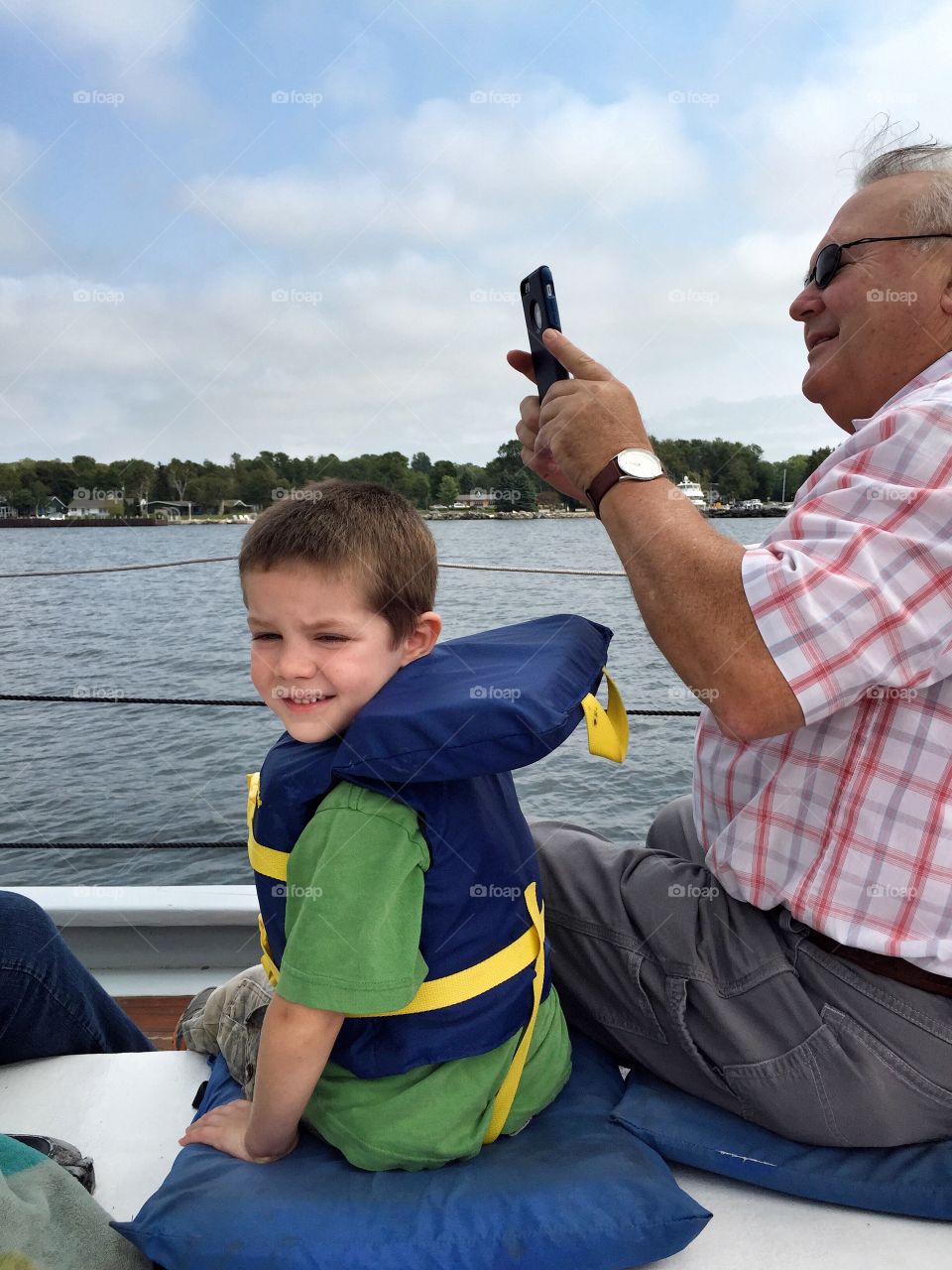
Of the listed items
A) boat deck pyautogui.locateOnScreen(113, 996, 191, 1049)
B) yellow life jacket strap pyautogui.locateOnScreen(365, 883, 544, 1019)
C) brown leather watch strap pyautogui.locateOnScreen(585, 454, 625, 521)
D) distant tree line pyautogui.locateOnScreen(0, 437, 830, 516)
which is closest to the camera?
yellow life jacket strap pyautogui.locateOnScreen(365, 883, 544, 1019)

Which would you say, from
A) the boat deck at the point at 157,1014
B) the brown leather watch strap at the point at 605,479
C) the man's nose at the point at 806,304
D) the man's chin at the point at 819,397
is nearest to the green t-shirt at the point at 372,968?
the brown leather watch strap at the point at 605,479

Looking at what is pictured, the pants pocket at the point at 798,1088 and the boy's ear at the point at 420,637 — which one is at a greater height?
the boy's ear at the point at 420,637

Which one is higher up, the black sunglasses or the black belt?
the black sunglasses

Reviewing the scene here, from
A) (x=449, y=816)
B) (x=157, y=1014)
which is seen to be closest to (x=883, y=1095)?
(x=449, y=816)

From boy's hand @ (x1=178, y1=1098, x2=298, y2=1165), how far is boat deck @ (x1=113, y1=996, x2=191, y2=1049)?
1211 millimetres

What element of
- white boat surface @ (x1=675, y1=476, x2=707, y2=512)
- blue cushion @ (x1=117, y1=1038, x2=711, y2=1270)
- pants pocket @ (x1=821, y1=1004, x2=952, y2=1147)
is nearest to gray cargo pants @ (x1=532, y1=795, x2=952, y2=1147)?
pants pocket @ (x1=821, y1=1004, x2=952, y2=1147)

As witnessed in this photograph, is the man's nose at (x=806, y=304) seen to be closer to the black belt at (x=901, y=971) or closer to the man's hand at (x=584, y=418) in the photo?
the man's hand at (x=584, y=418)

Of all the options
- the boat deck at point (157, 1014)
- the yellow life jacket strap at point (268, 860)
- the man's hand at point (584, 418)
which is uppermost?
the man's hand at point (584, 418)

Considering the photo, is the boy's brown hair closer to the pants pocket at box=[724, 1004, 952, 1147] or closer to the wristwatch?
the wristwatch

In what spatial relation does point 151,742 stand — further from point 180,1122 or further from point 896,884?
point 896,884

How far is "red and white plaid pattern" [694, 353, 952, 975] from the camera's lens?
98 centimetres

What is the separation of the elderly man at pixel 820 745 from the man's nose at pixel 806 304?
3 centimetres

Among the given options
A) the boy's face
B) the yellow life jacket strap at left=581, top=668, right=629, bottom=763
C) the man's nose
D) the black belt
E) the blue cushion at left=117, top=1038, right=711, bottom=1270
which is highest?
the man's nose

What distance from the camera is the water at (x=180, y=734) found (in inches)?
285
